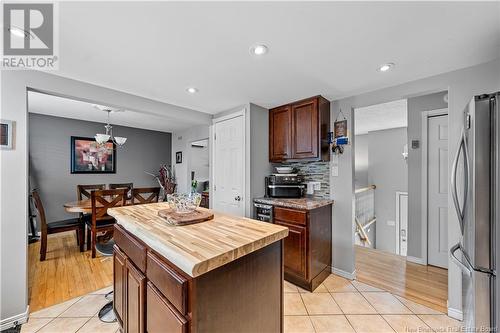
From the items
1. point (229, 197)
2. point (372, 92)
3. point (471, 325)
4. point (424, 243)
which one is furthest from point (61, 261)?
point (424, 243)

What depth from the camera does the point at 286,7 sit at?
4.03ft

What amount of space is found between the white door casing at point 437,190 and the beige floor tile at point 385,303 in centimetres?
122

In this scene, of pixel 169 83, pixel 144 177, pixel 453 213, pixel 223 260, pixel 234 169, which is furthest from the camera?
pixel 144 177

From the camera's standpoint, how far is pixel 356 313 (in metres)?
2.00

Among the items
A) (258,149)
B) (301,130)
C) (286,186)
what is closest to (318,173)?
(286,186)

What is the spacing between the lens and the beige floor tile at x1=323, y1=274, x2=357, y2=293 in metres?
2.39

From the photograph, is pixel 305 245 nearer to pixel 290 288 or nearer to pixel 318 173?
pixel 290 288

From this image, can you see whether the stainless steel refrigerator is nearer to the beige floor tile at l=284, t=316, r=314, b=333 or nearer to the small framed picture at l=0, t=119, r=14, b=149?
the beige floor tile at l=284, t=316, r=314, b=333

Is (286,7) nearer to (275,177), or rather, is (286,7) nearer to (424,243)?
(275,177)

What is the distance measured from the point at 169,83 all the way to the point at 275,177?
1.77m

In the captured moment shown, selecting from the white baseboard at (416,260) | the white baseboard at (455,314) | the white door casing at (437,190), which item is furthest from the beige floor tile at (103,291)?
the white door casing at (437,190)

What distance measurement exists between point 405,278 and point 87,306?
355cm

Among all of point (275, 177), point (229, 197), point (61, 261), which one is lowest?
point (61, 261)

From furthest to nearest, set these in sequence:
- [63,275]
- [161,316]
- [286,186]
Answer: [286,186] → [63,275] → [161,316]
